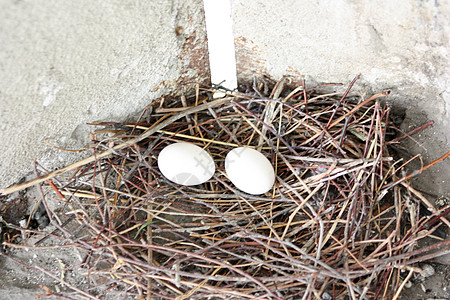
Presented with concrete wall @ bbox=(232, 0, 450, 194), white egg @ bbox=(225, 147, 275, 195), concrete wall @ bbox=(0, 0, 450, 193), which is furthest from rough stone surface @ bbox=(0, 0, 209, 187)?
white egg @ bbox=(225, 147, 275, 195)

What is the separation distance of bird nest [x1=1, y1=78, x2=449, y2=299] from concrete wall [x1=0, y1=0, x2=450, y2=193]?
0.07m

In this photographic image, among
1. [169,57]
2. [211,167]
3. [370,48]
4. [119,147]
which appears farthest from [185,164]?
[370,48]

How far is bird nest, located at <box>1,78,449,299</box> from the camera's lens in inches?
43.2

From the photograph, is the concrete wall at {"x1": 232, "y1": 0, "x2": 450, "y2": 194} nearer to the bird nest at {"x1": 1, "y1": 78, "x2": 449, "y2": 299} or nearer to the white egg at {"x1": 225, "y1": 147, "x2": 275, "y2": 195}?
the bird nest at {"x1": 1, "y1": 78, "x2": 449, "y2": 299}

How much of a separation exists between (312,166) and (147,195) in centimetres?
47

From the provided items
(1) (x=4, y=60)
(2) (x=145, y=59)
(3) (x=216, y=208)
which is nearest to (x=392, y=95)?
(3) (x=216, y=208)

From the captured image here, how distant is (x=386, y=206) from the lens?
4.17ft

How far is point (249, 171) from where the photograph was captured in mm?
1180

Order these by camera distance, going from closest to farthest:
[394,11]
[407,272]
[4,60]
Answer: [4,60] < [394,11] < [407,272]

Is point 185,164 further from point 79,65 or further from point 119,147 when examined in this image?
point 79,65

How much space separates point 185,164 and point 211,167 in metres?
0.08

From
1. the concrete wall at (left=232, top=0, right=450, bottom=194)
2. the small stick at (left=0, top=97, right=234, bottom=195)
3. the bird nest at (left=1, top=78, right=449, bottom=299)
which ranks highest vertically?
the concrete wall at (left=232, top=0, right=450, bottom=194)

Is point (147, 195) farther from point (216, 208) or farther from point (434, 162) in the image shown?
point (434, 162)

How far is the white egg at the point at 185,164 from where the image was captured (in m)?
1.18
